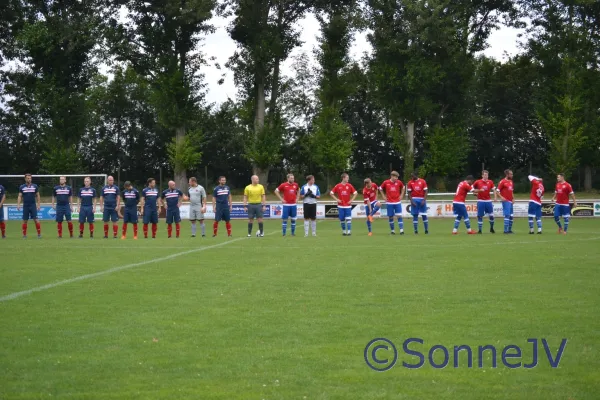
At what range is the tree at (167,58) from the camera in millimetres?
51250

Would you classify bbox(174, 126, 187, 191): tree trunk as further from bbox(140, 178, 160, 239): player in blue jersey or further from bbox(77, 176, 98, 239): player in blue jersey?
bbox(140, 178, 160, 239): player in blue jersey

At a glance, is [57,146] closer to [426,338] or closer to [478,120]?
[478,120]

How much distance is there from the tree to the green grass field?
35334 millimetres

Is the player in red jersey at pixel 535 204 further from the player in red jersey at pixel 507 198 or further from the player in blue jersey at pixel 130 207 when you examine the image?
the player in blue jersey at pixel 130 207

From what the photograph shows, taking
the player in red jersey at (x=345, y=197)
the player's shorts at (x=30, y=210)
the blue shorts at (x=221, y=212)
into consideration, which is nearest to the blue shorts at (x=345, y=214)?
the player in red jersey at (x=345, y=197)

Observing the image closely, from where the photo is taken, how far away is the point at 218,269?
15117 mm

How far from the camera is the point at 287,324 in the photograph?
9047 millimetres

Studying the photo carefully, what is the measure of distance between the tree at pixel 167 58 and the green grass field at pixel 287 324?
35.3m

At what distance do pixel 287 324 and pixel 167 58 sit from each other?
146 feet

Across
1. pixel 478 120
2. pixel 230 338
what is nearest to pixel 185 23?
pixel 478 120

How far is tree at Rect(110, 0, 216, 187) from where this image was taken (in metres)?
51.2

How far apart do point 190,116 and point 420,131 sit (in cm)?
1879

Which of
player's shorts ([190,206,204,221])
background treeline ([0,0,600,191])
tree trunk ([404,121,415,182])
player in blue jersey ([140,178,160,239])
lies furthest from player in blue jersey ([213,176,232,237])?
tree trunk ([404,121,415,182])

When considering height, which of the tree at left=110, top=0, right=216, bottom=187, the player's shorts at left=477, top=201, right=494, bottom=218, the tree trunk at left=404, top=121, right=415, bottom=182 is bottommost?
the player's shorts at left=477, top=201, right=494, bottom=218
